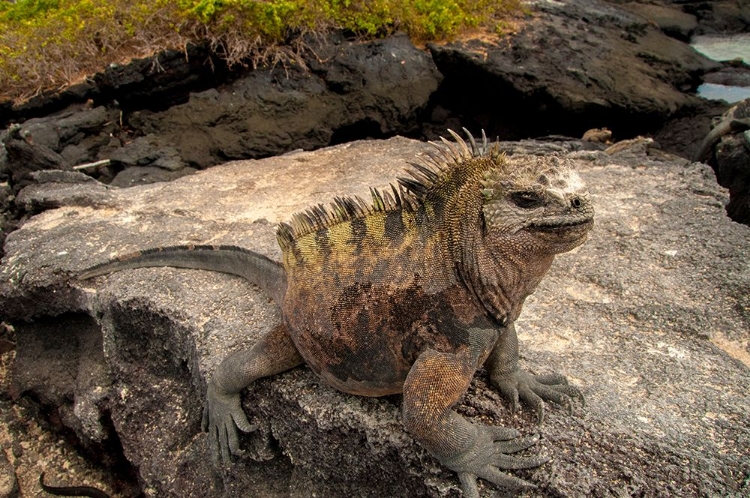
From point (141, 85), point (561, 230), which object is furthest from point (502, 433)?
point (141, 85)

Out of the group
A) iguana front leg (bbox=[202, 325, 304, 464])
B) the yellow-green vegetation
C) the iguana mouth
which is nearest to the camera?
the iguana mouth

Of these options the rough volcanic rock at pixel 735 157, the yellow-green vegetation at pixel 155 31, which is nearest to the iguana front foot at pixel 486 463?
the rough volcanic rock at pixel 735 157

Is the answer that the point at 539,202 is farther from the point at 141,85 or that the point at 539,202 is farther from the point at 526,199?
the point at 141,85

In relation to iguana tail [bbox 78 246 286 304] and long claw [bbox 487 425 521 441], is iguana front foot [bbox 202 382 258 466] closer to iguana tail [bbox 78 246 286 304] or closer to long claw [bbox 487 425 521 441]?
iguana tail [bbox 78 246 286 304]

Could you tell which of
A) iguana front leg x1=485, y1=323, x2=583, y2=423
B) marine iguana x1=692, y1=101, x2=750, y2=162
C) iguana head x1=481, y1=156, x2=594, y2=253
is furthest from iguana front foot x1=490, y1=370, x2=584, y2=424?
marine iguana x1=692, y1=101, x2=750, y2=162

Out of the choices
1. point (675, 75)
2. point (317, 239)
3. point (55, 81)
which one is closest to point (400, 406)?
point (317, 239)

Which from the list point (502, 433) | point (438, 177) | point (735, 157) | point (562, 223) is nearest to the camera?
point (562, 223)
